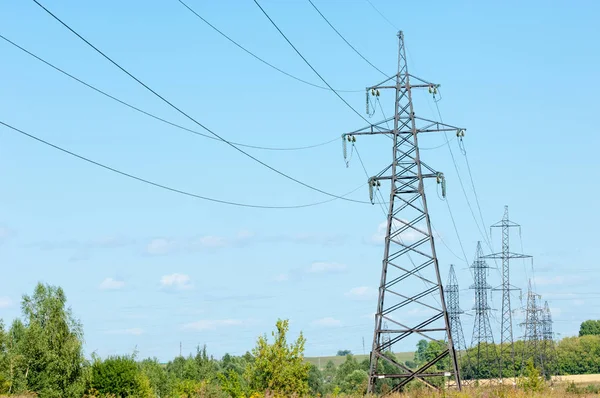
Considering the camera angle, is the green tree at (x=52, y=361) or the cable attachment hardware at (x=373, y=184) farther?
the green tree at (x=52, y=361)

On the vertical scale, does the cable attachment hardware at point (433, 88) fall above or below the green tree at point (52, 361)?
above

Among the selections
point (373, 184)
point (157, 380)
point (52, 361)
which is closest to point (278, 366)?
point (373, 184)

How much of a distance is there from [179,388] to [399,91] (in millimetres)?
54027

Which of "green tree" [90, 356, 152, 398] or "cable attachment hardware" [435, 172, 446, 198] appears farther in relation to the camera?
"green tree" [90, 356, 152, 398]

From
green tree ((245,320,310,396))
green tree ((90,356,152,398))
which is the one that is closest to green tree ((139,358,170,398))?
green tree ((90,356,152,398))

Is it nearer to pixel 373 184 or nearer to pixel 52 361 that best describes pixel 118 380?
pixel 52 361

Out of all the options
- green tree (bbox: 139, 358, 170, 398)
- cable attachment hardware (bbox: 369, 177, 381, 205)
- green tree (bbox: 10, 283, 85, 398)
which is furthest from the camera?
green tree (bbox: 139, 358, 170, 398)

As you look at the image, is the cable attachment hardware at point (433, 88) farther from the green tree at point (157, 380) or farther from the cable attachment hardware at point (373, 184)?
the green tree at point (157, 380)

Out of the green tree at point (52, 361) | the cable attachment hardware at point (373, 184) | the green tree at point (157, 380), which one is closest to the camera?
the cable attachment hardware at point (373, 184)

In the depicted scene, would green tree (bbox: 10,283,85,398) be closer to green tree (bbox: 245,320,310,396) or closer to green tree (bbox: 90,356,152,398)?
green tree (bbox: 90,356,152,398)

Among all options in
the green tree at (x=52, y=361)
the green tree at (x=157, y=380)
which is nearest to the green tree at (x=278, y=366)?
the green tree at (x=52, y=361)

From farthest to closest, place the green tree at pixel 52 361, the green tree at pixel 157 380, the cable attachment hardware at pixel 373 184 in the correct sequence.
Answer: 1. the green tree at pixel 157 380
2. the green tree at pixel 52 361
3. the cable attachment hardware at pixel 373 184

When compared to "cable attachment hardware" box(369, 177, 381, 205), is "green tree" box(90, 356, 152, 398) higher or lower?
lower

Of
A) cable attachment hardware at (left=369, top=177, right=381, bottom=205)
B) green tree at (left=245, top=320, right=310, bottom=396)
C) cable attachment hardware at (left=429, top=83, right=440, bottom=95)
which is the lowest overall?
green tree at (left=245, top=320, right=310, bottom=396)
